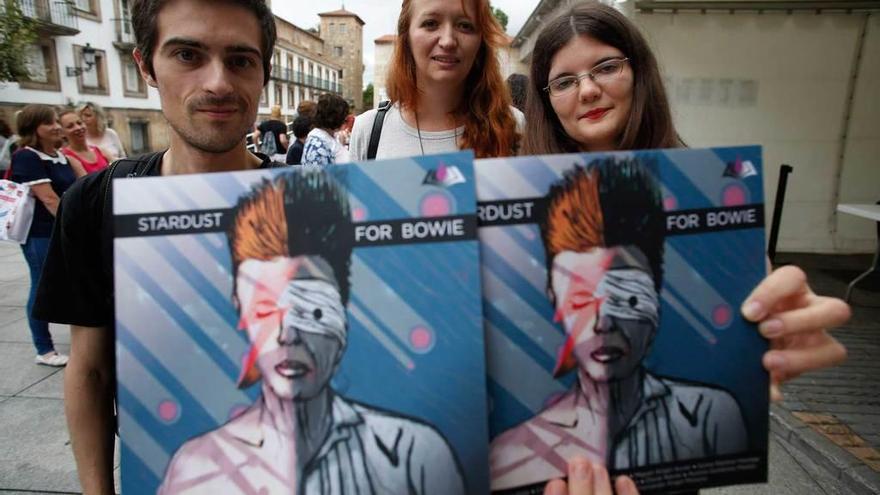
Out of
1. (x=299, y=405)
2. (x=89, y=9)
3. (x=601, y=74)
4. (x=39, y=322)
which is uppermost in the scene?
(x=89, y=9)

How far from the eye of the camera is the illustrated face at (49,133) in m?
4.18

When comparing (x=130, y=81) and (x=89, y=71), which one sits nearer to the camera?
(x=89, y=71)

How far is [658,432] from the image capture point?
91 centimetres

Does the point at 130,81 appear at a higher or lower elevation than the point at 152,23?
higher

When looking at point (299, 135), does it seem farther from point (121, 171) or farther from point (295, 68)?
point (295, 68)

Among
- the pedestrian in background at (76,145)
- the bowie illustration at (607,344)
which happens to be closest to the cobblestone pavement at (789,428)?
the pedestrian in background at (76,145)

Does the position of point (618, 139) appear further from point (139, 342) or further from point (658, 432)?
point (139, 342)

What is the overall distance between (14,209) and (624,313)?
464 centimetres

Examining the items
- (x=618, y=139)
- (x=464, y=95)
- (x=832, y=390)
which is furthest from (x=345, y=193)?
(x=832, y=390)

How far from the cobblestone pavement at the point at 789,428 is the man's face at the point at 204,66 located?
8.64 feet

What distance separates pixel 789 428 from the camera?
331 cm

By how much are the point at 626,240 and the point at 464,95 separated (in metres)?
1.31

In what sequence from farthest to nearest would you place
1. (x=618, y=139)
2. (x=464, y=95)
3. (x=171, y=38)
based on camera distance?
1. (x=464, y=95)
2. (x=618, y=139)
3. (x=171, y=38)

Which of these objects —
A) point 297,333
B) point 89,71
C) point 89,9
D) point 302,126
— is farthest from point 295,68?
point 297,333
